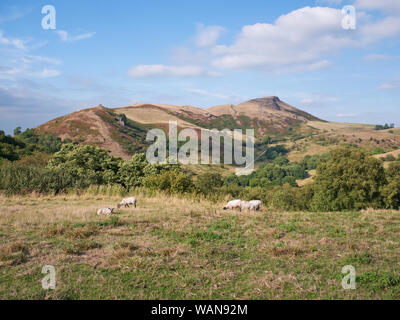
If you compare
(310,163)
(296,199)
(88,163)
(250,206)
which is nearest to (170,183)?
(250,206)

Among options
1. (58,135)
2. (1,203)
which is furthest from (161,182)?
(58,135)

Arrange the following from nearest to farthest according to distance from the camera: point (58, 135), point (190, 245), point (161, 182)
Result: 1. point (190, 245)
2. point (161, 182)
3. point (58, 135)

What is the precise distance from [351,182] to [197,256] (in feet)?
96.1

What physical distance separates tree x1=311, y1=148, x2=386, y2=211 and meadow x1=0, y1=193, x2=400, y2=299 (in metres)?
22.5

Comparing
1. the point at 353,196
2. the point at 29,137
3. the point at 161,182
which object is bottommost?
the point at 353,196

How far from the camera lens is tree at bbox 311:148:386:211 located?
3025cm

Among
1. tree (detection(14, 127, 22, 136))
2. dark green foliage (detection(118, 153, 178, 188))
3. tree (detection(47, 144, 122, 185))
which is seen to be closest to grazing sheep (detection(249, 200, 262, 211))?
dark green foliage (detection(118, 153, 178, 188))

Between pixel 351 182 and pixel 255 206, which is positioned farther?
pixel 351 182

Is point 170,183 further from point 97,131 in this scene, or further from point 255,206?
point 97,131

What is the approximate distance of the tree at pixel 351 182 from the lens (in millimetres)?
30250

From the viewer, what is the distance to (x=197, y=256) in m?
6.22

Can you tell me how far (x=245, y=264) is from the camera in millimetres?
5848

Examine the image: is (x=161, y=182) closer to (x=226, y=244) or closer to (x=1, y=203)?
(x=1, y=203)
